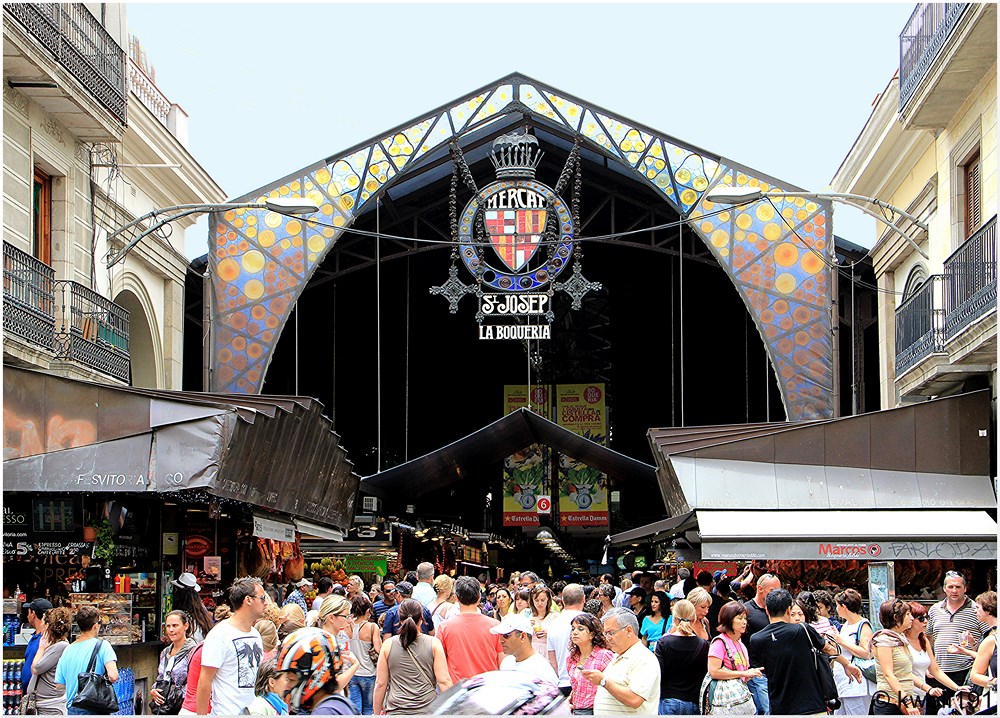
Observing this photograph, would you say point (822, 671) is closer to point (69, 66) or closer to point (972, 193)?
point (972, 193)

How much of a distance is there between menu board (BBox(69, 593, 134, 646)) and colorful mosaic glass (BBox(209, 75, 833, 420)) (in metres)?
9.66

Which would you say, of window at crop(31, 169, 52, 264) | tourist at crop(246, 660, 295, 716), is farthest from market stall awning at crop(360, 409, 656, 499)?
tourist at crop(246, 660, 295, 716)

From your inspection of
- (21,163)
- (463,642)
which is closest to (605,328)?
(21,163)

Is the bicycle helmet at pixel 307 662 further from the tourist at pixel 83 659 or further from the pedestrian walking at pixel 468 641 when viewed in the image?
the tourist at pixel 83 659

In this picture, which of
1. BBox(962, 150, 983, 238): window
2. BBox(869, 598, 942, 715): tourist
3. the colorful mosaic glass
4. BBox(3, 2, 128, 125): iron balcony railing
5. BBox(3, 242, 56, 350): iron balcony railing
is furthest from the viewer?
the colorful mosaic glass

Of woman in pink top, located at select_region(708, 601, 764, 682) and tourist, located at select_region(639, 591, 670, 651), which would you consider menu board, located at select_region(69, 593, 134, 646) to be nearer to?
tourist, located at select_region(639, 591, 670, 651)

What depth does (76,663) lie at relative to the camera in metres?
10.4

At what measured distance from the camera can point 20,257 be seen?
18797mm

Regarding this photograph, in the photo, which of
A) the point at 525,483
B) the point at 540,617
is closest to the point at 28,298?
the point at 540,617

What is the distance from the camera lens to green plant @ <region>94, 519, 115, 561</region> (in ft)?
55.3

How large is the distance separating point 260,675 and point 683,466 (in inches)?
498

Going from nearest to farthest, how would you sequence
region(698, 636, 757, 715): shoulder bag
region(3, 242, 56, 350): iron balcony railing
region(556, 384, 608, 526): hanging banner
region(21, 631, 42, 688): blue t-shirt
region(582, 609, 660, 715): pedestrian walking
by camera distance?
region(582, 609, 660, 715): pedestrian walking → region(698, 636, 757, 715): shoulder bag → region(21, 631, 42, 688): blue t-shirt → region(3, 242, 56, 350): iron balcony railing → region(556, 384, 608, 526): hanging banner

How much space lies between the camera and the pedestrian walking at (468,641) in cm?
1057

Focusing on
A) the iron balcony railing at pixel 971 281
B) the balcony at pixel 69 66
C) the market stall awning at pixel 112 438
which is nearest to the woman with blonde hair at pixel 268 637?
the market stall awning at pixel 112 438
